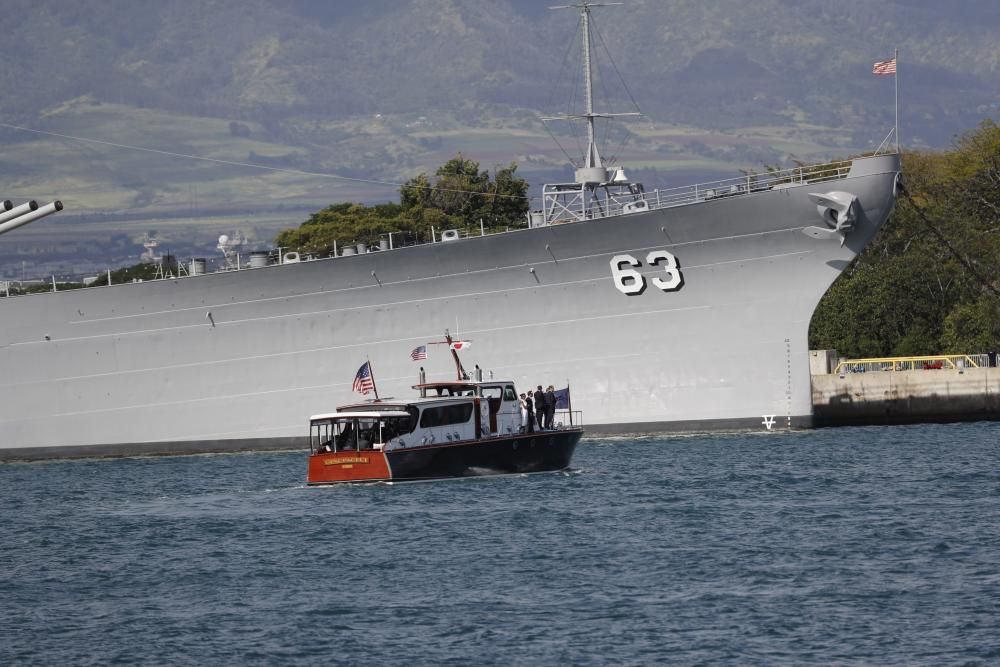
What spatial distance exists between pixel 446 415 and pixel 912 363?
21.6 m

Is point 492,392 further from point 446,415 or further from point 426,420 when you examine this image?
point 426,420

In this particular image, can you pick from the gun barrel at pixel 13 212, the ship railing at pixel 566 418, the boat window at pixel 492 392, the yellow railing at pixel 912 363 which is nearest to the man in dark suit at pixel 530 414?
the boat window at pixel 492 392

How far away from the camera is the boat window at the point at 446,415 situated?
35.9 m

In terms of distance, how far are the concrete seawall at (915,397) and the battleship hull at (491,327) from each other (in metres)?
5.16

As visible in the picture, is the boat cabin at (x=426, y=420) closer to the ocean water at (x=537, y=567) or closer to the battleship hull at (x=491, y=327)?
the ocean water at (x=537, y=567)

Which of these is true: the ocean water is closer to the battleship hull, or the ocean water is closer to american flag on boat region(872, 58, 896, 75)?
the battleship hull

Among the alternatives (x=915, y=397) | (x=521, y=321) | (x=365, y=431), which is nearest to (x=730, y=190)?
(x=521, y=321)

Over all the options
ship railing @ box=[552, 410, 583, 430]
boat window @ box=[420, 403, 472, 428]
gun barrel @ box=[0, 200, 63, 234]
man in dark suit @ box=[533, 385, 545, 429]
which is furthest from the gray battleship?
gun barrel @ box=[0, 200, 63, 234]

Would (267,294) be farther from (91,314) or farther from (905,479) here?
(905,479)

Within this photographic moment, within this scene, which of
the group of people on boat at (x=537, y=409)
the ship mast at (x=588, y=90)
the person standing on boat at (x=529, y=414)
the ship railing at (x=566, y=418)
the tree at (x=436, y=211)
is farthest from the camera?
the tree at (x=436, y=211)

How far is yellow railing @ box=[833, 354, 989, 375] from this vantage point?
50688mm

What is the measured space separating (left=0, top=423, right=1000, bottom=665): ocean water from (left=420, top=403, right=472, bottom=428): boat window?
4.54 feet

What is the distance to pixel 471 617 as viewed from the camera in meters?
22.7

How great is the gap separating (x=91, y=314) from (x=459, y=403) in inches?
658
